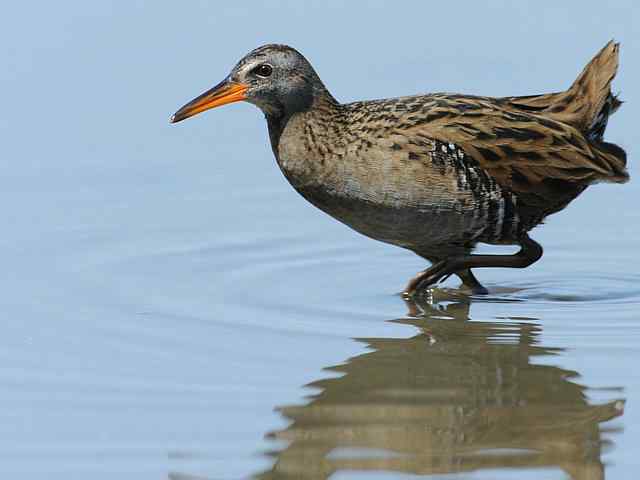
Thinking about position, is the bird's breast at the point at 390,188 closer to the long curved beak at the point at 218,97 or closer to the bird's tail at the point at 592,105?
the long curved beak at the point at 218,97

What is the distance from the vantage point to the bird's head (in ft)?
27.7

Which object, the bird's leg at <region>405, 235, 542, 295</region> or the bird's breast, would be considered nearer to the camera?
the bird's breast

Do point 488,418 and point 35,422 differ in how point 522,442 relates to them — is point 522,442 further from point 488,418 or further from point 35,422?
point 35,422

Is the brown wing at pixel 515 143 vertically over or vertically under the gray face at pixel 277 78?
under

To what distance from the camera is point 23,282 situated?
8.57 m

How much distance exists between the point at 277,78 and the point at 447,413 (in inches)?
102

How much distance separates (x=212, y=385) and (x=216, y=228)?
3.20 metres

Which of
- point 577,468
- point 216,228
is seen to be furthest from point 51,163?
point 577,468

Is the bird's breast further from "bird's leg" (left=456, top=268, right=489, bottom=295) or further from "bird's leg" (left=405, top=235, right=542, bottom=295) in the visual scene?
"bird's leg" (left=456, top=268, right=489, bottom=295)

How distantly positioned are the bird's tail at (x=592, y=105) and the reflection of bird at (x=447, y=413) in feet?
5.03

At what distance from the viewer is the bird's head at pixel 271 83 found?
27.7 ft

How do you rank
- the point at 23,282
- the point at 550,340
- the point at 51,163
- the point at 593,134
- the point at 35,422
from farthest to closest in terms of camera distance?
the point at 51,163 < the point at 593,134 < the point at 23,282 < the point at 550,340 < the point at 35,422

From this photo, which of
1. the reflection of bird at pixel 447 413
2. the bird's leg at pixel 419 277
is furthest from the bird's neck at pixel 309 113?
the reflection of bird at pixel 447 413

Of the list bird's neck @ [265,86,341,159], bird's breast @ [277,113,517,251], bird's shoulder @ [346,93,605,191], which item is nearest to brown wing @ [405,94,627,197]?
bird's shoulder @ [346,93,605,191]
